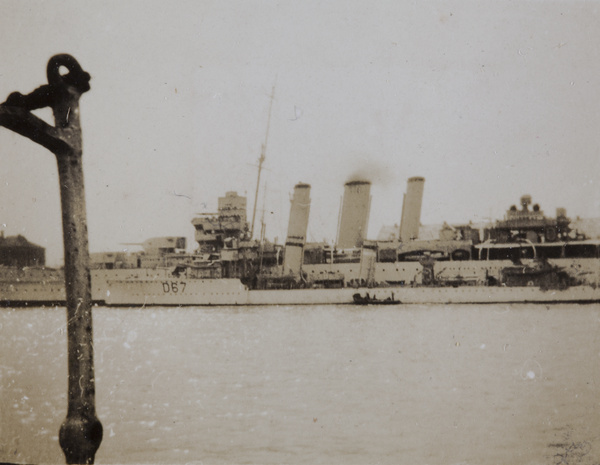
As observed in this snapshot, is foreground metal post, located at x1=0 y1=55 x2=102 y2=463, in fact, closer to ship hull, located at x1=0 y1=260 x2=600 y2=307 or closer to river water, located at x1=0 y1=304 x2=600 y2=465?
river water, located at x1=0 y1=304 x2=600 y2=465

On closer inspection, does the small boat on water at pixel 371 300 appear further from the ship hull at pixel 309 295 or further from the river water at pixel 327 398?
the river water at pixel 327 398

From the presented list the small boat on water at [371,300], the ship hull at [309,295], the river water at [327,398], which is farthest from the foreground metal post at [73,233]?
the ship hull at [309,295]

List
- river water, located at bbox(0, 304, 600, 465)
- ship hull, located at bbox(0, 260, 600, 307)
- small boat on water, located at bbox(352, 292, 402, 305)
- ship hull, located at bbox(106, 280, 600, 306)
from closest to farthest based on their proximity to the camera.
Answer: river water, located at bbox(0, 304, 600, 465) < ship hull, located at bbox(106, 280, 600, 306) < ship hull, located at bbox(0, 260, 600, 307) < small boat on water, located at bbox(352, 292, 402, 305)

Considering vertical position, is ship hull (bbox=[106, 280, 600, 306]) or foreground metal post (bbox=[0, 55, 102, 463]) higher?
foreground metal post (bbox=[0, 55, 102, 463])

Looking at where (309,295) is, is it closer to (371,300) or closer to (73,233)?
(371,300)

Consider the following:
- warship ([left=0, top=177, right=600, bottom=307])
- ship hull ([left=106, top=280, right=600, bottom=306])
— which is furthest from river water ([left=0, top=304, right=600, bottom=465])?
warship ([left=0, top=177, right=600, bottom=307])

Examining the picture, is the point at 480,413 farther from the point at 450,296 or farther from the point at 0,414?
the point at 450,296
